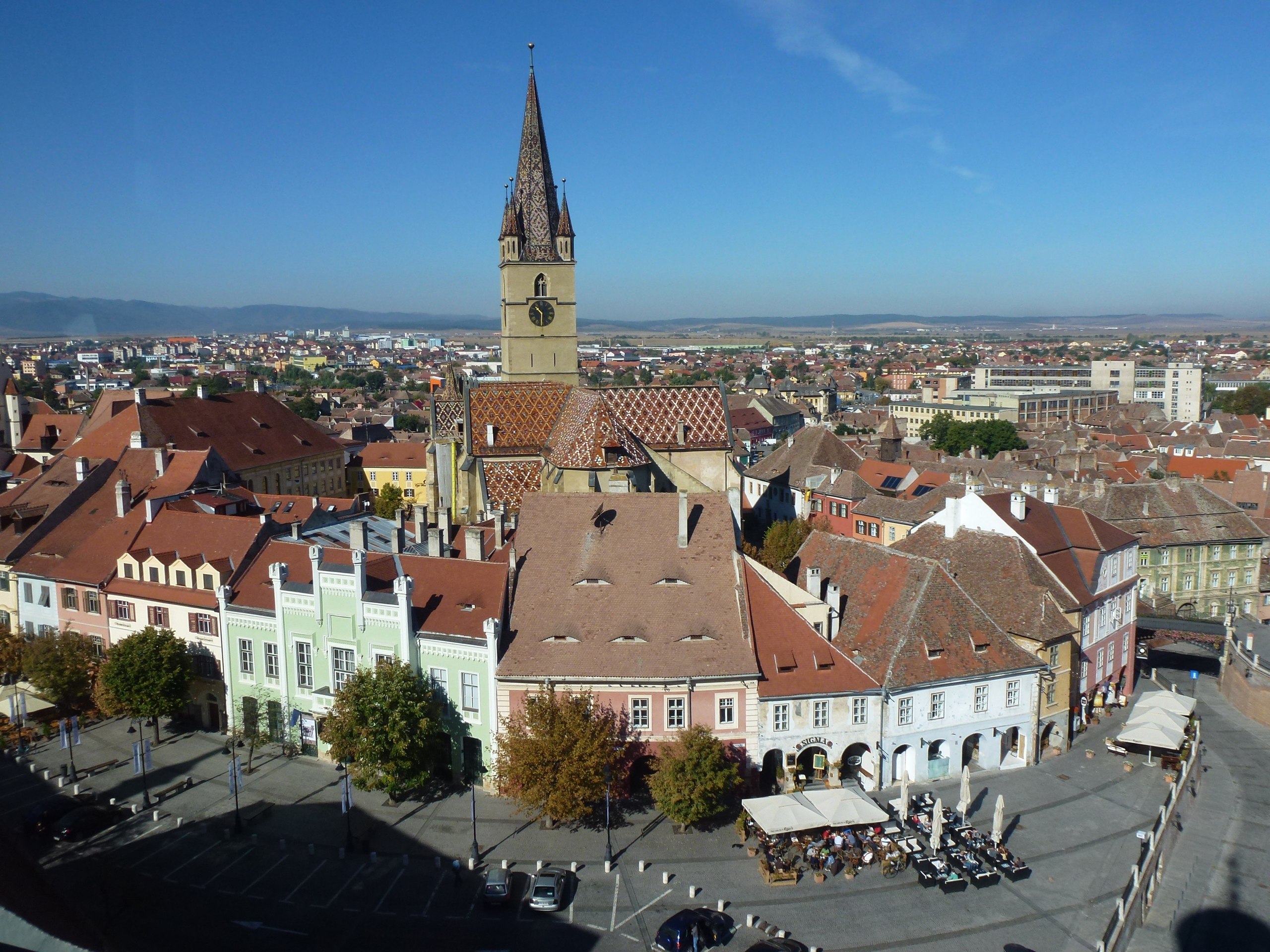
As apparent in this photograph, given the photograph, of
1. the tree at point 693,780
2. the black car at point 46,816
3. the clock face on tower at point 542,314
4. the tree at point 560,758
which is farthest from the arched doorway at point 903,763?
the clock face on tower at point 542,314

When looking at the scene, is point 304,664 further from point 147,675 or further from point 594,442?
point 594,442

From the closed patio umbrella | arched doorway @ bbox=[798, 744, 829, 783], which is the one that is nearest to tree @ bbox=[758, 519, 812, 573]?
arched doorway @ bbox=[798, 744, 829, 783]

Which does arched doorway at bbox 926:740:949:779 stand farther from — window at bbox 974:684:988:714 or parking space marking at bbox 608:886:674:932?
parking space marking at bbox 608:886:674:932

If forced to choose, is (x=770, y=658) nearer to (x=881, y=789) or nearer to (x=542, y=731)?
(x=881, y=789)

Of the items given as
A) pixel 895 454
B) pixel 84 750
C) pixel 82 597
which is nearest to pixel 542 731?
pixel 84 750

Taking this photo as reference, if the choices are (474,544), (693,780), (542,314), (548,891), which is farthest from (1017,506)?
(542,314)

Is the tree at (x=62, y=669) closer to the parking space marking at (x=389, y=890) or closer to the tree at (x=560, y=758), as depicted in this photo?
the parking space marking at (x=389, y=890)
